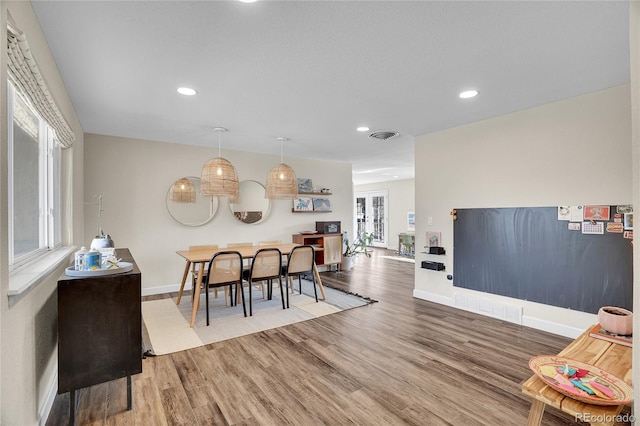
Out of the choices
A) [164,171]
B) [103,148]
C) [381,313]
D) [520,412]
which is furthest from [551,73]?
[103,148]

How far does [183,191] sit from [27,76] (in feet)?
11.2

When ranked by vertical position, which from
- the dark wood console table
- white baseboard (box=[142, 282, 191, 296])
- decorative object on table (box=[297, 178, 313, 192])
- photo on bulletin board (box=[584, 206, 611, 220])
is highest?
Answer: decorative object on table (box=[297, 178, 313, 192])

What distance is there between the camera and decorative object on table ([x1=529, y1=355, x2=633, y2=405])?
1.14 metres

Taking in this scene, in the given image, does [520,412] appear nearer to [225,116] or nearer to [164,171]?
[225,116]

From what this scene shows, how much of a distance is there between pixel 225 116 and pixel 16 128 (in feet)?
6.44

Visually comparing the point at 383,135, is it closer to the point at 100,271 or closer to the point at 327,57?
the point at 327,57

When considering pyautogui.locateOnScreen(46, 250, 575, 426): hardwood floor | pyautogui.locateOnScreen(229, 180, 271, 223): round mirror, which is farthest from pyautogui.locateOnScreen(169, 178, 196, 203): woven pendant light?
pyautogui.locateOnScreen(46, 250, 575, 426): hardwood floor

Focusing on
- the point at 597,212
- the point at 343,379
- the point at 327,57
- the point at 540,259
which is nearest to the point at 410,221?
the point at 540,259

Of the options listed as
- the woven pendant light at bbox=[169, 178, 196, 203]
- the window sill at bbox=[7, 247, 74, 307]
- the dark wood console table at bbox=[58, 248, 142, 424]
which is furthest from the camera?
the woven pendant light at bbox=[169, 178, 196, 203]

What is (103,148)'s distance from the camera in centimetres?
438

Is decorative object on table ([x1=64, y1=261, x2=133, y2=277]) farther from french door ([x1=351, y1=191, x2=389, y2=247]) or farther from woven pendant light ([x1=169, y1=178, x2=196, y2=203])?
french door ([x1=351, y1=191, x2=389, y2=247])

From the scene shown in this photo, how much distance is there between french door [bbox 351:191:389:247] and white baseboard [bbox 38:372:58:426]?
9.12 m

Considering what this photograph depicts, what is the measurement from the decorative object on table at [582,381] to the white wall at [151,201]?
479 centimetres

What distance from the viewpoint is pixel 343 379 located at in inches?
93.6
